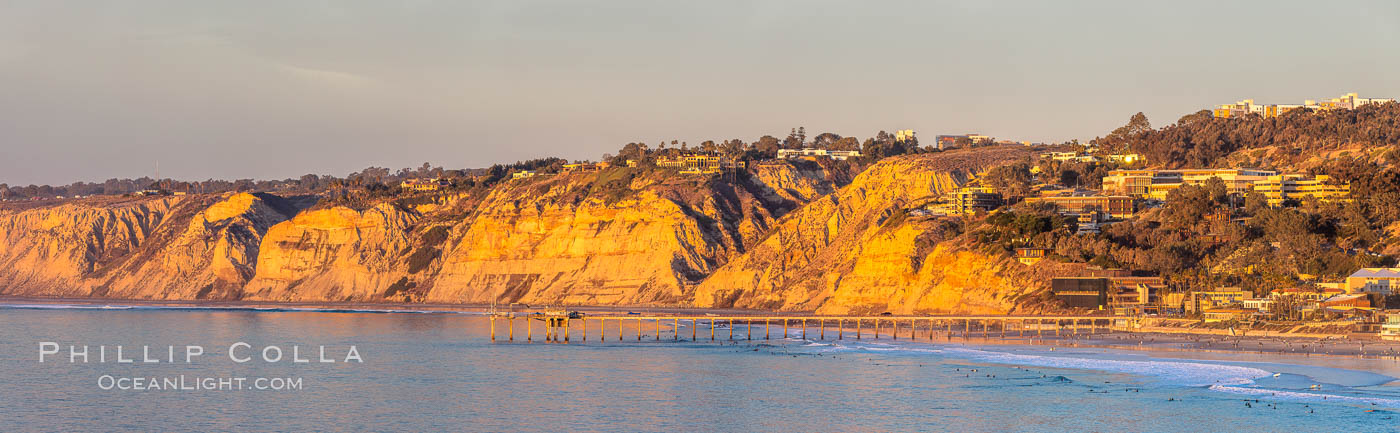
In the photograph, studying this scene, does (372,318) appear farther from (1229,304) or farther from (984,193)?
(1229,304)

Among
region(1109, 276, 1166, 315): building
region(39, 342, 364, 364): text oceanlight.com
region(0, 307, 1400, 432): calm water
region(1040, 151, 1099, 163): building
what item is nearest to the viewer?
region(0, 307, 1400, 432): calm water

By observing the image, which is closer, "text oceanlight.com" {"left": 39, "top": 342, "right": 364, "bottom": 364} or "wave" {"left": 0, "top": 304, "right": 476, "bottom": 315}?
"text oceanlight.com" {"left": 39, "top": 342, "right": 364, "bottom": 364}

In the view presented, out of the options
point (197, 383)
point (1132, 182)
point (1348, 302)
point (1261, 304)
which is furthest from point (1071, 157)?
point (197, 383)

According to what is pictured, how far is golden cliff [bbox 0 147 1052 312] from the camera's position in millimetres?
117312

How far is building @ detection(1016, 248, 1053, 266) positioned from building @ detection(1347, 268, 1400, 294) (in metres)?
21.7

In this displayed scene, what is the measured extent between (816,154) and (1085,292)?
287 ft

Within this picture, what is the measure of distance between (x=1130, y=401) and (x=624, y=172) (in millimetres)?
119777

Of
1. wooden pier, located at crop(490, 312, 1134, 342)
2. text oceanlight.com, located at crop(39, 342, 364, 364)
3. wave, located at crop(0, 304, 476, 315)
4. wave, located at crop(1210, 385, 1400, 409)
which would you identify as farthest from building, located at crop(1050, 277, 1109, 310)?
wave, located at crop(0, 304, 476, 315)

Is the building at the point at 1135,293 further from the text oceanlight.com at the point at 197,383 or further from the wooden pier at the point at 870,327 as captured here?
the text oceanlight.com at the point at 197,383

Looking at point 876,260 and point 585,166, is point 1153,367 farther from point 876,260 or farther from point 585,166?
point 585,166

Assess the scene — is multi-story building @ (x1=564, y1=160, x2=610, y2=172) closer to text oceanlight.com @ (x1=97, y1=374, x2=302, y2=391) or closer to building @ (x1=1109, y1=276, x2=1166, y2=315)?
building @ (x1=1109, y1=276, x2=1166, y2=315)

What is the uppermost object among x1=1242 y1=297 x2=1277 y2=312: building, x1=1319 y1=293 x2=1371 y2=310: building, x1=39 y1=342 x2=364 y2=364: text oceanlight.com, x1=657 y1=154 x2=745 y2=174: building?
x1=657 y1=154 x2=745 y2=174: building

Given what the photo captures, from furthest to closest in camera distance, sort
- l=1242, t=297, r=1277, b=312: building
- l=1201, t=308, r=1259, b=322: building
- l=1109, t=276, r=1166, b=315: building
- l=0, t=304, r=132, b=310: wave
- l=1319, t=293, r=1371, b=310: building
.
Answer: l=0, t=304, r=132, b=310: wave
l=1109, t=276, r=1166, b=315: building
l=1242, t=297, r=1277, b=312: building
l=1201, t=308, r=1259, b=322: building
l=1319, t=293, r=1371, b=310: building

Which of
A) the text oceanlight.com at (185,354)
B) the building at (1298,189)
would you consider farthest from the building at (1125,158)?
the text oceanlight.com at (185,354)
